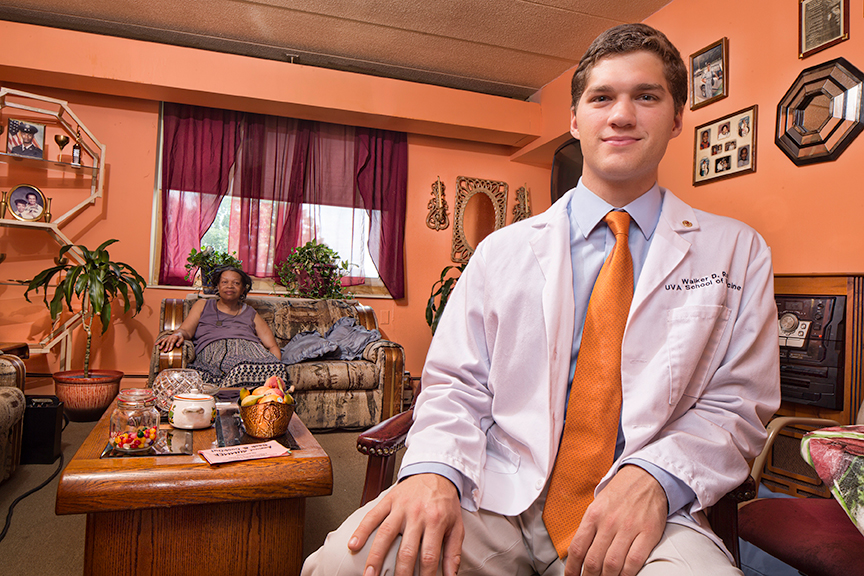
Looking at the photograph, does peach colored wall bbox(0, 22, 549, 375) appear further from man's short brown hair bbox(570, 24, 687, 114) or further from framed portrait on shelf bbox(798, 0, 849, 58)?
man's short brown hair bbox(570, 24, 687, 114)

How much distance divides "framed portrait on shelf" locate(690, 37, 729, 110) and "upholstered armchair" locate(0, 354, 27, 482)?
13.1ft

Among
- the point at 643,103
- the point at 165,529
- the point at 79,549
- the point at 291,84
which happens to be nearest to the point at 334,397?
the point at 79,549

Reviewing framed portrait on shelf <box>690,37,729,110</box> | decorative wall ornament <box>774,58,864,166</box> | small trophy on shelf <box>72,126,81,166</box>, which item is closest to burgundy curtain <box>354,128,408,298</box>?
small trophy on shelf <box>72,126,81,166</box>

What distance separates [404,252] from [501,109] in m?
1.75

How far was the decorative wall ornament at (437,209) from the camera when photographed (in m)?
5.46

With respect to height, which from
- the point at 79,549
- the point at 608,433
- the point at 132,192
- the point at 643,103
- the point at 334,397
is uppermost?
the point at 132,192

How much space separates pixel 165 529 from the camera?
1.42 m

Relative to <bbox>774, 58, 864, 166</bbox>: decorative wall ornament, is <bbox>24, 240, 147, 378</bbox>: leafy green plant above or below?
below

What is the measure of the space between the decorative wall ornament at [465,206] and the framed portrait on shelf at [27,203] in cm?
368

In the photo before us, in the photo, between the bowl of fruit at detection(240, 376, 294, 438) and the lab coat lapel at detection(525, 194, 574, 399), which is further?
the bowl of fruit at detection(240, 376, 294, 438)

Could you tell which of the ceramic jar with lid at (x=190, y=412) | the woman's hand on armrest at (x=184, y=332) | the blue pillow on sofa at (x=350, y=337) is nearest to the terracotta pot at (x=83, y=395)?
the woman's hand on armrest at (x=184, y=332)

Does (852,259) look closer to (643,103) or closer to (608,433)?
(643,103)

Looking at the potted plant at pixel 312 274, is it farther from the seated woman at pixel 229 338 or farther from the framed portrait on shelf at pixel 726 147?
the framed portrait on shelf at pixel 726 147

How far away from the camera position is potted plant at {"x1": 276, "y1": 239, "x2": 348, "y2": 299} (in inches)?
183
